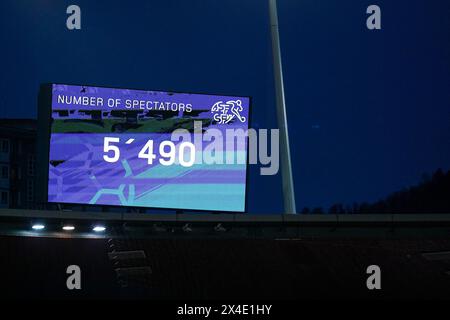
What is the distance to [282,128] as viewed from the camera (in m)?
26.5

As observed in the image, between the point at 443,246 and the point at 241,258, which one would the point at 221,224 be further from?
the point at 443,246

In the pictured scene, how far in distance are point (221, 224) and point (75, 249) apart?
442 centimetres

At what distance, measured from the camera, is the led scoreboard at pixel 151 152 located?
2677 centimetres

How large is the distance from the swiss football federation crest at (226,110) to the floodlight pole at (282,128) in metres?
1.44

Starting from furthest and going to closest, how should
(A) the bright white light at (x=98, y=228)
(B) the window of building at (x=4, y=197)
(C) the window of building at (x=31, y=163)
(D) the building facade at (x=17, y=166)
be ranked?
(C) the window of building at (x=31, y=163) → (B) the window of building at (x=4, y=197) → (D) the building facade at (x=17, y=166) → (A) the bright white light at (x=98, y=228)

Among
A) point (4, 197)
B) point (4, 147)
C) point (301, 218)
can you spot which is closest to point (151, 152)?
point (301, 218)

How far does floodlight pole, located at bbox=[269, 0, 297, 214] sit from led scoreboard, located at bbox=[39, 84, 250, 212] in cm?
147

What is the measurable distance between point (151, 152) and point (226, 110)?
2.71 meters

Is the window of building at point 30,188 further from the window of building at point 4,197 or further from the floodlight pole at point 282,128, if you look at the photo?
the floodlight pole at point 282,128

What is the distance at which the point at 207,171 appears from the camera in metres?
28.1

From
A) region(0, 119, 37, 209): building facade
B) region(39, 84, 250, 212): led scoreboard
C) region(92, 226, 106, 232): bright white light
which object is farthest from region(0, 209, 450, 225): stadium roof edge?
region(0, 119, 37, 209): building facade

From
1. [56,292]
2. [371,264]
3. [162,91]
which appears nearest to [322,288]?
[371,264]

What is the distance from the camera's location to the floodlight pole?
1038 inches

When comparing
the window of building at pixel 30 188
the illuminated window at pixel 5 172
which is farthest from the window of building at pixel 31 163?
the illuminated window at pixel 5 172
